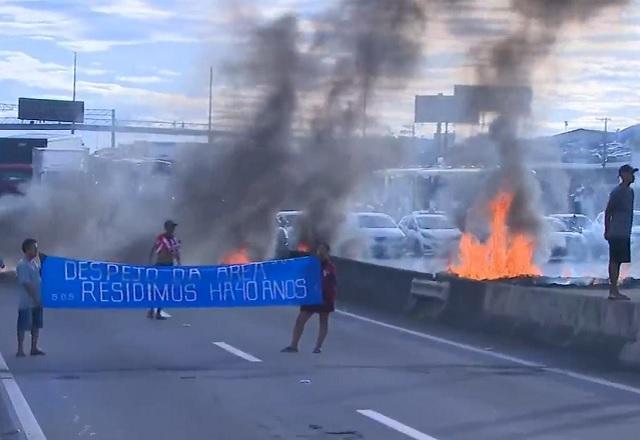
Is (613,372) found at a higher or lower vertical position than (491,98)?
lower

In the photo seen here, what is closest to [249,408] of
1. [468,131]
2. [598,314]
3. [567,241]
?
[598,314]

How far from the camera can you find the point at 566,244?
38406 mm

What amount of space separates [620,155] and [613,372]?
7038 cm

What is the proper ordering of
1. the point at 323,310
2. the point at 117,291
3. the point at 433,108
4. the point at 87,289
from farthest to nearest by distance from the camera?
the point at 433,108 → the point at 117,291 → the point at 87,289 → the point at 323,310

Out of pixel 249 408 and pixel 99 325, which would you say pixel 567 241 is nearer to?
pixel 99 325

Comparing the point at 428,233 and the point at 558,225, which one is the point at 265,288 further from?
the point at 428,233

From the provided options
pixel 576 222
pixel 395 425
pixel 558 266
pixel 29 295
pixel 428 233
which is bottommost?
pixel 558 266

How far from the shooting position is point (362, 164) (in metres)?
34.9

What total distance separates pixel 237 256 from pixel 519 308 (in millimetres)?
15241

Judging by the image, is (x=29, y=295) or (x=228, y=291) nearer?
(x=29, y=295)

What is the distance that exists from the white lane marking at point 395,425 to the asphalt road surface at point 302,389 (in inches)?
0.7

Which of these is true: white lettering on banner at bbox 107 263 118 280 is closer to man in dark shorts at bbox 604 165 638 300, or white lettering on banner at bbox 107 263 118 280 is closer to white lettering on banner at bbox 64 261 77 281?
white lettering on banner at bbox 64 261 77 281

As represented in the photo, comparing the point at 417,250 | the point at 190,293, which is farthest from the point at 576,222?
the point at 190,293

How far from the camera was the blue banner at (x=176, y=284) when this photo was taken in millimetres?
18344
